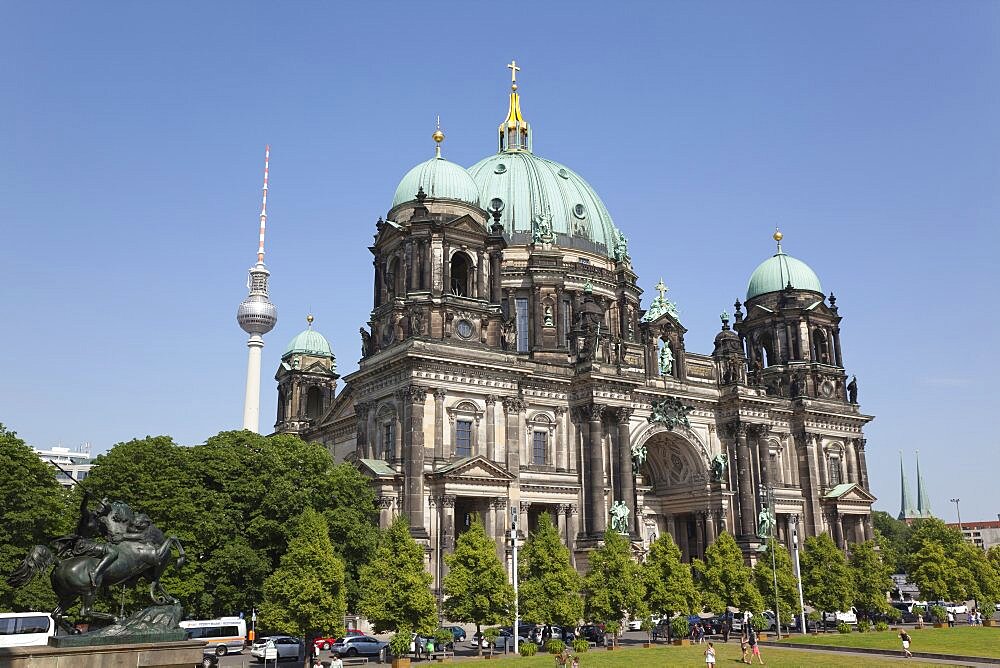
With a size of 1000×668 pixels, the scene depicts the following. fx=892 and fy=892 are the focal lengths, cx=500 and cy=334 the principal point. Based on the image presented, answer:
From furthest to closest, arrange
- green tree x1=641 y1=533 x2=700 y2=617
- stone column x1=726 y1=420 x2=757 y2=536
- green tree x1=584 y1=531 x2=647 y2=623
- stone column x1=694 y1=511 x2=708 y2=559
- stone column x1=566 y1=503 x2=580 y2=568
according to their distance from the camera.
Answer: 1. stone column x1=694 y1=511 x2=708 y2=559
2. stone column x1=726 y1=420 x2=757 y2=536
3. stone column x1=566 y1=503 x2=580 y2=568
4. green tree x1=641 y1=533 x2=700 y2=617
5. green tree x1=584 y1=531 x2=647 y2=623

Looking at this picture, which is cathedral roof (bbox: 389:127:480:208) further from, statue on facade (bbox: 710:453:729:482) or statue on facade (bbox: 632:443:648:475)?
statue on facade (bbox: 710:453:729:482)

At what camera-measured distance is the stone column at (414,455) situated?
5681cm

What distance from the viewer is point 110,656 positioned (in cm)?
2378

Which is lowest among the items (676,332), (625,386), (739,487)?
(739,487)

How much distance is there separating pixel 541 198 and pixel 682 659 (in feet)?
168

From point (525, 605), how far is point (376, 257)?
2903 centimetres

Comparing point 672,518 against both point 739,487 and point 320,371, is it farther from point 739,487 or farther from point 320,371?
point 320,371

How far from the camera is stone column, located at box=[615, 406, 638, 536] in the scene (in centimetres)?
6631

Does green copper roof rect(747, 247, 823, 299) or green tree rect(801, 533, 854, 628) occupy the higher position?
green copper roof rect(747, 247, 823, 299)

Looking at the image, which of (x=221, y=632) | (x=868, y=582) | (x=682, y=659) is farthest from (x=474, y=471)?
(x=868, y=582)

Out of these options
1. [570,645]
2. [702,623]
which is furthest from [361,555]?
[702,623]

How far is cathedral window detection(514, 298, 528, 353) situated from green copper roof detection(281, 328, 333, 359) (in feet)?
97.4

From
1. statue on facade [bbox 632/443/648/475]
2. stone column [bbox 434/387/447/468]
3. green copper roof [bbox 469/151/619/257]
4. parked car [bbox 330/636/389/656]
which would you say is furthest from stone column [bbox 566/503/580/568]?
green copper roof [bbox 469/151/619/257]

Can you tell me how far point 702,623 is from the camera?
62812 millimetres
